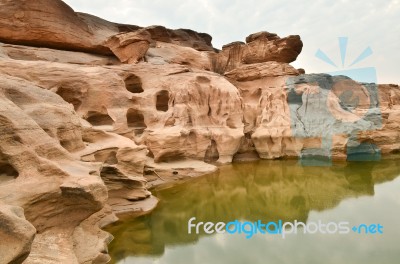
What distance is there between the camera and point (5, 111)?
14.6 feet

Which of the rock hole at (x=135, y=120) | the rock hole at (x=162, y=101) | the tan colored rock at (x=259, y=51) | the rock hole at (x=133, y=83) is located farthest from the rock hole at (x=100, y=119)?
the tan colored rock at (x=259, y=51)

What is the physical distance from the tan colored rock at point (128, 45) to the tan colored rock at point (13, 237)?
13.3 metres

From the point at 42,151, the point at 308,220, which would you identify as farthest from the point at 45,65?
the point at 308,220

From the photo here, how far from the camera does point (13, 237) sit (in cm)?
299

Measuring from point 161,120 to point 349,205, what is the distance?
7.73 meters

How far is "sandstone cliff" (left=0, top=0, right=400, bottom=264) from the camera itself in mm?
4485

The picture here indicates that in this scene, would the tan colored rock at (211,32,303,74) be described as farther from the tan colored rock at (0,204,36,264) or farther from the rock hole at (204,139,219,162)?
the tan colored rock at (0,204,36,264)

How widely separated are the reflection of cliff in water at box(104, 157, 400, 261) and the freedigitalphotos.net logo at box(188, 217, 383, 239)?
0.27m

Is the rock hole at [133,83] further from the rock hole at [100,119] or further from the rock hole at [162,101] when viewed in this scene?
the rock hole at [100,119]

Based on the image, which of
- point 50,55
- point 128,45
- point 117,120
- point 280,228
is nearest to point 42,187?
point 280,228

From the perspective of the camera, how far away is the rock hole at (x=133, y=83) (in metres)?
13.9

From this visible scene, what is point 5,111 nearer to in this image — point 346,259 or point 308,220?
point 346,259

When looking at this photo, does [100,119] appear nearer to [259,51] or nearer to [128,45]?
[128,45]
